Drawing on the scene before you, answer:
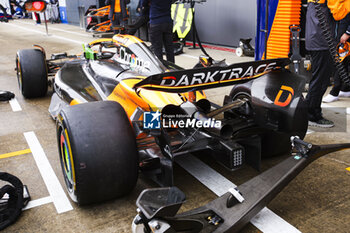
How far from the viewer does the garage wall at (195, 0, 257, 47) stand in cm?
1000

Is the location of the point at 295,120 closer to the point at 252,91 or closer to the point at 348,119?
the point at 252,91

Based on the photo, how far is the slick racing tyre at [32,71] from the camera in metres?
5.52

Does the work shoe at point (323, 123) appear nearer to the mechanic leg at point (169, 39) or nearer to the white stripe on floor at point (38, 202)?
the white stripe on floor at point (38, 202)

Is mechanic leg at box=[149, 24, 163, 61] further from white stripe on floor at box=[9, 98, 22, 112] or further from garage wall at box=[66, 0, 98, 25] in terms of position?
garage wall at box=[66, 0, 98, 25]

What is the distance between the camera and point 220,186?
3.10 m

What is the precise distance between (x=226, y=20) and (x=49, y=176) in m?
8.87

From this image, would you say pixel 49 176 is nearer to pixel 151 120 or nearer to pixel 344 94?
pixel 151 120

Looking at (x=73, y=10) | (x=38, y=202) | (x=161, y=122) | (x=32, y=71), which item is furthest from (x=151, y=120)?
(x=73, y=10)

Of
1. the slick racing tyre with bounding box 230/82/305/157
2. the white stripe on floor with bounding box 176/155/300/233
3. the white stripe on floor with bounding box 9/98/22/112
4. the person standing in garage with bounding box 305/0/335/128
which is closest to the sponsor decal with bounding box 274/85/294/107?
the slick racing tyre with bounding box 230/82/305/157

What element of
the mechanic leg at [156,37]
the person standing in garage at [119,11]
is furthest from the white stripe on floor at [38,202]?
the person standing in garage at [119,11]

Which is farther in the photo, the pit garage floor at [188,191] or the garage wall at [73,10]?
the garage wall at [73,10]

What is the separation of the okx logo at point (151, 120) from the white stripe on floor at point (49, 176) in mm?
1036

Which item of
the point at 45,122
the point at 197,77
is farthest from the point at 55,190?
the point at 45,122

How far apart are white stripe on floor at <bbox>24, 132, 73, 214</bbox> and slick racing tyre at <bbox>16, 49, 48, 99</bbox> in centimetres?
153
